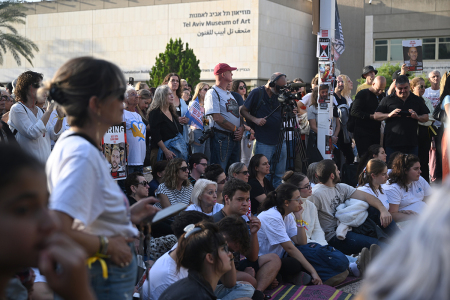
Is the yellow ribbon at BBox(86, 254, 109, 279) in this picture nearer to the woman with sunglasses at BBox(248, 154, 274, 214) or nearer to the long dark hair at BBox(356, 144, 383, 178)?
the woman with sunglasses at BBox(248, 154, 274, 214)

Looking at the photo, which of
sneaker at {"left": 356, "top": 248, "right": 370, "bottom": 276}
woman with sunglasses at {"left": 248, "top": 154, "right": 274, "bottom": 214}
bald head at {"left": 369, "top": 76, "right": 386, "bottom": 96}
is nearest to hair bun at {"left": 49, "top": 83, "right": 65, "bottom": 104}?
sneaker at {"left": 356, "top": 248, "right": 370, "bottom": 276}

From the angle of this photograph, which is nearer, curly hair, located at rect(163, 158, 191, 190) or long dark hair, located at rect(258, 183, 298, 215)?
long dark hair, located at rect(258, 183, 298, 215)

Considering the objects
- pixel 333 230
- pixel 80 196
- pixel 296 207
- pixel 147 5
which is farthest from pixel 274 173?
pixel 147 5

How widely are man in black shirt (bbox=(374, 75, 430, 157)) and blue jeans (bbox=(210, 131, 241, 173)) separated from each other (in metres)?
2.46

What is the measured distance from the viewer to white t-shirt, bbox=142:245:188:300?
12.7 ft

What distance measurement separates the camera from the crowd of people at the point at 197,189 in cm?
131

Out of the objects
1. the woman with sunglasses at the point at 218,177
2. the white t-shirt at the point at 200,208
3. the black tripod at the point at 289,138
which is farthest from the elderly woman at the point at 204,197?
the black tripod at the point at 289,138

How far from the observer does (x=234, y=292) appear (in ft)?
14.2

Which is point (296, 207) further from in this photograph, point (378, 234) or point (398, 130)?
point (398, 130)

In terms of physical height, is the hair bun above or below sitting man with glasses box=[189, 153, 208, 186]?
above

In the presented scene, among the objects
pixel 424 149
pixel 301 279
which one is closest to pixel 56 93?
pixel 301 279

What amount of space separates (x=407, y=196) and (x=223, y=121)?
259 centimetres

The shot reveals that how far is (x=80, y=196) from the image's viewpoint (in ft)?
5.70

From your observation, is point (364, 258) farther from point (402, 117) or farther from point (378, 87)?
point (378, 87)
